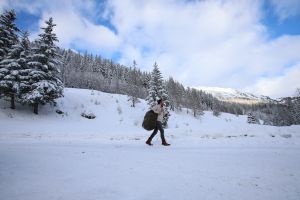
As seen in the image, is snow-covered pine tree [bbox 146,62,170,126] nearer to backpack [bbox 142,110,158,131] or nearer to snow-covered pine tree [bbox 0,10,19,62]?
snow-covered pine tree [bbox 0,10,19,62]

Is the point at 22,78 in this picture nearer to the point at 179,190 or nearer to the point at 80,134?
the point at 80,134

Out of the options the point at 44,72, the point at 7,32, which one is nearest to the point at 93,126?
the point at 44,72

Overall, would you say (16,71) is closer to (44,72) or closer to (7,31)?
(44,72)

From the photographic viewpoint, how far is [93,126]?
16719 millimetres

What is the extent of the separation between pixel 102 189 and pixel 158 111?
5642 mm

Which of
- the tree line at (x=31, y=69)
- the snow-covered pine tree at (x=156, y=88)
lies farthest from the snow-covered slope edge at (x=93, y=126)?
the snow-covered pine tree at (x=156, y=88)

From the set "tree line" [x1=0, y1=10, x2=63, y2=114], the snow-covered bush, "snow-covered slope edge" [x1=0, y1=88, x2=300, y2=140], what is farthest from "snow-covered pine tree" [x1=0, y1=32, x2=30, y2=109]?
the snow-covered bush

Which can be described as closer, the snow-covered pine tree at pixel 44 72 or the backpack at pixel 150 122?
the backpack at pixel 150 122

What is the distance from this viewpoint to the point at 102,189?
3.14 meters

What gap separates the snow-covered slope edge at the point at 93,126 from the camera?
10500 mm

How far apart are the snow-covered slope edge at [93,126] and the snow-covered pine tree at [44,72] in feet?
5.86

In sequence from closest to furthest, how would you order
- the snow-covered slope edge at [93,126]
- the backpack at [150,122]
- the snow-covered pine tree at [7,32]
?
1. the backpack at [150,122]
2. the snow-covered slope edge at [93,126]
3. the snow-covered pine tree at [7,32]

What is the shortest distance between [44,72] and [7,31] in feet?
25.6

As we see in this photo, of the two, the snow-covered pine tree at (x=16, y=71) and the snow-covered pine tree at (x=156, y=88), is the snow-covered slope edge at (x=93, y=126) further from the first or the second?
the snow-covered pine tree at (x=156, y=88)
